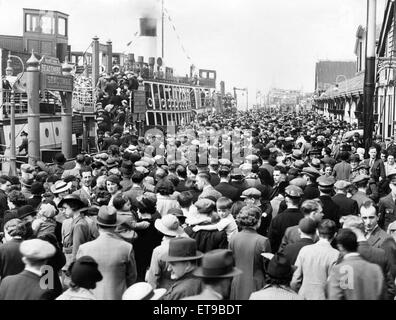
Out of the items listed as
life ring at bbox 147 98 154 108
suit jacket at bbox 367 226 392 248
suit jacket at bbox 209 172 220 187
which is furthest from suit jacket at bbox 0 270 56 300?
life ring at bbox 147 98 154 108

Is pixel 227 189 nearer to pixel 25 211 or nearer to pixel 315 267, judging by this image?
pixel 25 211

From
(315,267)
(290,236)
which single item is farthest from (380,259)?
(290,236)

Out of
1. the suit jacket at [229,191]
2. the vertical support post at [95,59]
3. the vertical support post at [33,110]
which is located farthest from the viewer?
the vertical support post at [95,59]

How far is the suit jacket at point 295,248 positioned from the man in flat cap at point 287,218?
40.7 inches

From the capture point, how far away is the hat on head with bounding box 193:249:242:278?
14.9 ft

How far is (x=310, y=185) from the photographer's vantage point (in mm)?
9133

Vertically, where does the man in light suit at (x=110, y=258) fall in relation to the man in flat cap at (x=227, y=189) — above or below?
below

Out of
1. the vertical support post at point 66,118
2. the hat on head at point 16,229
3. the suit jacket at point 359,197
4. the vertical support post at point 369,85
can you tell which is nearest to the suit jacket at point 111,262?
the hat on head at point 16,229

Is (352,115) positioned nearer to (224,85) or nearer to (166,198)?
(166,198)

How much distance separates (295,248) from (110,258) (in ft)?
5.81

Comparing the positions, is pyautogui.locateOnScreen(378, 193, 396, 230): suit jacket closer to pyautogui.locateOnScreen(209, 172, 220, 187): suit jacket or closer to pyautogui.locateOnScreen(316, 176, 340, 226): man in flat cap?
pyautogui.locateOnScreen(316, 176, 340, 226): man in flat cap

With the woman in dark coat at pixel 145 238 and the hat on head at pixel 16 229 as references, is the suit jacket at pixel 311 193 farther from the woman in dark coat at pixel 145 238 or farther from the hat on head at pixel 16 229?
the hat on head at pixel 16 229

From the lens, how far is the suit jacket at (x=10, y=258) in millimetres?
6297

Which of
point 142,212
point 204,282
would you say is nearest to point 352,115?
point 142,212
